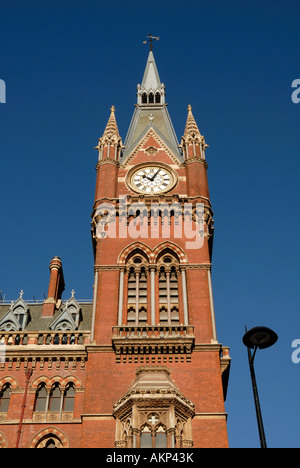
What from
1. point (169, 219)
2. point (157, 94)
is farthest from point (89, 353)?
point (157, 94)

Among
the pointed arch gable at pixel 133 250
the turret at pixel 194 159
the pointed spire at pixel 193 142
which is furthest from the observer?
the pointed spire at pixel 193 142

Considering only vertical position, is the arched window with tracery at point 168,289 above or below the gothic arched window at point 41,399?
above

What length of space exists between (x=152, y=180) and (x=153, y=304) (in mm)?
10249

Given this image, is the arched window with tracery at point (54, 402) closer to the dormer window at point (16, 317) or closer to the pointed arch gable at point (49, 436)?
the pointed arch gable at point (49, 436)

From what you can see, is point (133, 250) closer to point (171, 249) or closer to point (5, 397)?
point (171, 249)

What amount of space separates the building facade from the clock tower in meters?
0.06

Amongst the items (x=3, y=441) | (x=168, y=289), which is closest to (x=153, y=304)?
(x=168, y=289)

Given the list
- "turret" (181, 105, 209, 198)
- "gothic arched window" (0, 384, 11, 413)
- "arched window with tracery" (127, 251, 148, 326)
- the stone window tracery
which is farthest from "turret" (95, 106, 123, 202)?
the stone window tracery

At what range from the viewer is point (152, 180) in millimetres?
39656

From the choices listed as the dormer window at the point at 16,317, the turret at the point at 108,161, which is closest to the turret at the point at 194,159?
the turret at the point at 108,161

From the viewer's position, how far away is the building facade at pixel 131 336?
26906 mm

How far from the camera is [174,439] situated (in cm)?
2539

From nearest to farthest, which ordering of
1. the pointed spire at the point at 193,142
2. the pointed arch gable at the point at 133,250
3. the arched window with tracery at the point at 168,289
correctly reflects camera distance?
the arched window with tracery at the point at 168,289 < the pointed arch gable at the point at 133,250 < the pointed spire at the point at 193,142

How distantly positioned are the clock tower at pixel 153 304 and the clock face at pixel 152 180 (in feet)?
0.22
